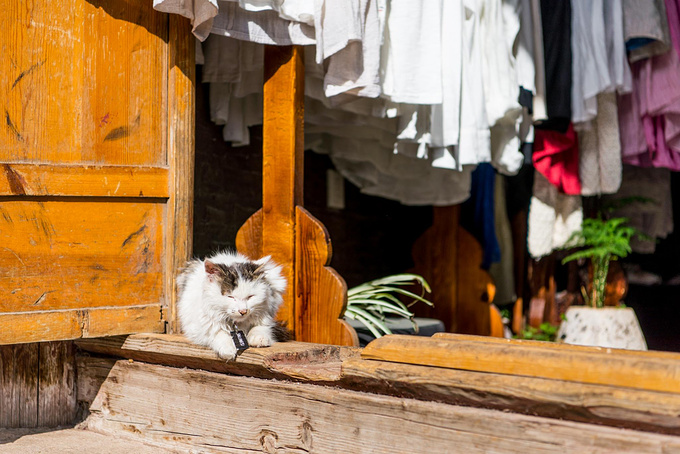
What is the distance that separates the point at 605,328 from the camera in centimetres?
402

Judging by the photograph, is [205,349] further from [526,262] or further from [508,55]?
[526,262]

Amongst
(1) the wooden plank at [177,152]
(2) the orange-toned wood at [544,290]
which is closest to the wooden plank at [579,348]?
(1) the wooden plank at [177,152]

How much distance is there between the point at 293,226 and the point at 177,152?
0.50 metres

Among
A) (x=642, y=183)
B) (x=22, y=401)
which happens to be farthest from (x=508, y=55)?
(x=22, y=401)

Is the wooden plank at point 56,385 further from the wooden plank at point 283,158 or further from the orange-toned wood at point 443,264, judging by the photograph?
the orange-toned wood at point 443,264

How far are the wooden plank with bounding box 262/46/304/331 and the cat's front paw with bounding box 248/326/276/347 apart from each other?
305 mm

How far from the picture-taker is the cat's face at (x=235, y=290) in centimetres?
205

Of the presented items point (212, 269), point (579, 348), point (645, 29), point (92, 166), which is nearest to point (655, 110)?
point (645, 29)

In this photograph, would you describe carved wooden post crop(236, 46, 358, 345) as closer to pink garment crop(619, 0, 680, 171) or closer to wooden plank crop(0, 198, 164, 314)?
wooden plank crop(0, 198, 164, 314)

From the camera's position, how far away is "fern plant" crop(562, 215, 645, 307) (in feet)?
13.3

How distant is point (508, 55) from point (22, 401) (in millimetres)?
2656

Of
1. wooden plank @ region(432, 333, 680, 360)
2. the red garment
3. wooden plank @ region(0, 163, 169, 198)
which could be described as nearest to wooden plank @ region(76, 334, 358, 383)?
wooden plank @ region(432, 333, 680, 360)

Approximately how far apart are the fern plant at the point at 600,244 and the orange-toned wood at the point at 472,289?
553 millimetres

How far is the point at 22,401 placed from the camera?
8.02 ft
